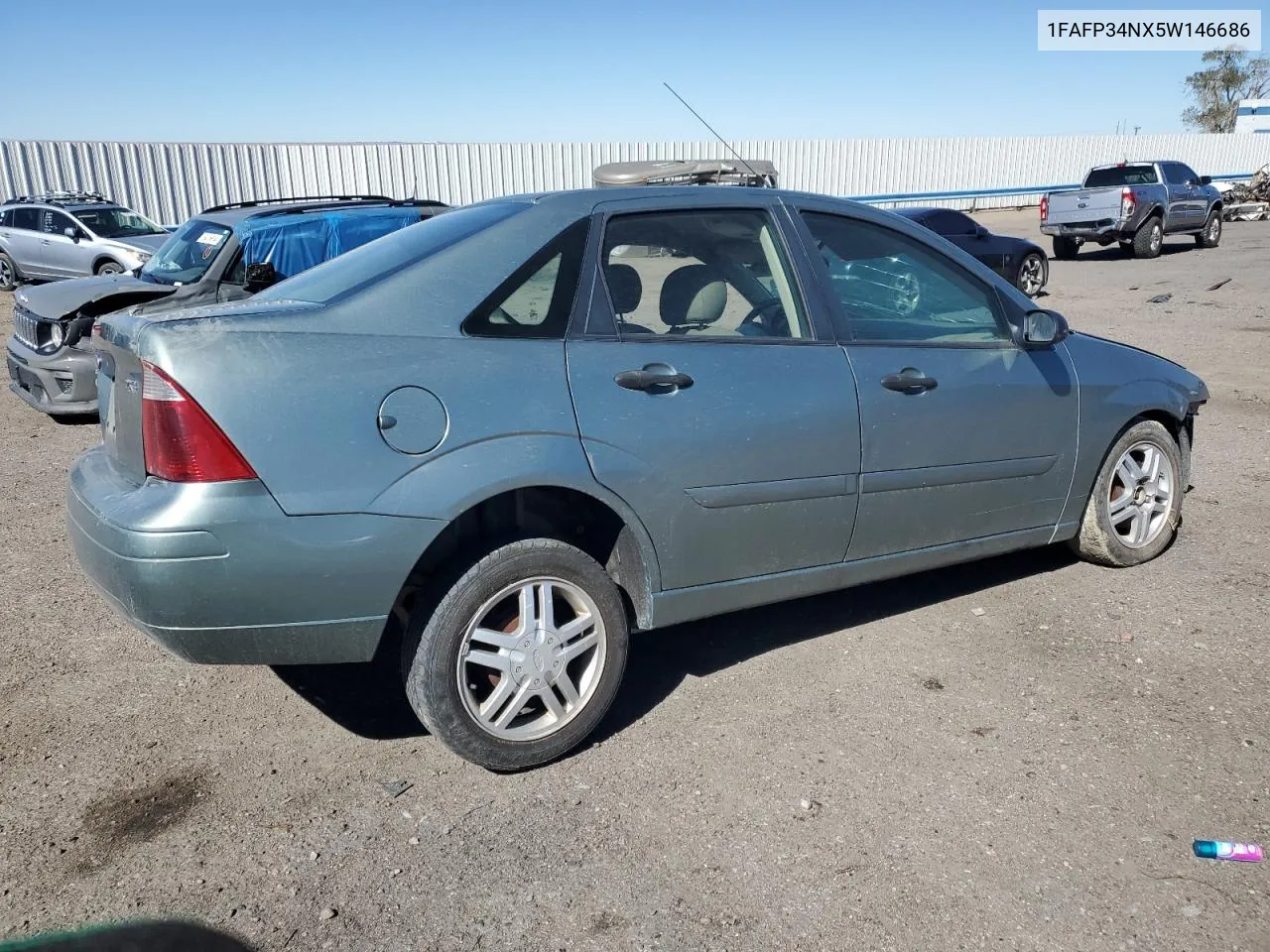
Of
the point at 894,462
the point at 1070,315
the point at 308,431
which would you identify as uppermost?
the point at 308,431

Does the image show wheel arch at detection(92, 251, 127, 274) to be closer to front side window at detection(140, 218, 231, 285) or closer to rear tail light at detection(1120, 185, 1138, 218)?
front side window at detection(140, 218, 231, 285)

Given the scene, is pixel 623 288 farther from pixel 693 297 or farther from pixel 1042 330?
pixel 1042 330

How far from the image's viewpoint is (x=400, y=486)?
2805mm

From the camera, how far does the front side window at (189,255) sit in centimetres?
816

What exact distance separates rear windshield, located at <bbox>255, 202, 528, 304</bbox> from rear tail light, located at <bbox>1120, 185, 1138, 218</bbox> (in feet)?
64.1

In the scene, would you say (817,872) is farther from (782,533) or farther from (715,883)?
(782,533)

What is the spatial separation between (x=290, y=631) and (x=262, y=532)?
306mm

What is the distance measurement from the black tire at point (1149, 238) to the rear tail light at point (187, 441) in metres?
21.3

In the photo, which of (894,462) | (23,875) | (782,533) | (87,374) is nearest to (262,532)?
(23,875)

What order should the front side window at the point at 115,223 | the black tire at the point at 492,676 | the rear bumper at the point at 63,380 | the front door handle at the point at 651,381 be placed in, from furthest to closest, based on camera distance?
1. the front side window at the point at 115,223
2. the rear bumper at the point at 63,380
3. the front door handle at the point at 651,381
4. the black tire at the point at 492,676

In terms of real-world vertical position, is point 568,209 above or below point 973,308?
above

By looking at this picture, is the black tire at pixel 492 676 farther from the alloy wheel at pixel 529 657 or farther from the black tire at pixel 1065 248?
the black tire at pixel 1065 248

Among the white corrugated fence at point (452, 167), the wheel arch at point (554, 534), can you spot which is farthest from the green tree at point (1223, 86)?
the wheel arch at point (554, 534)

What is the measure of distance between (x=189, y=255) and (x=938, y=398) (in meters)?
6.89
